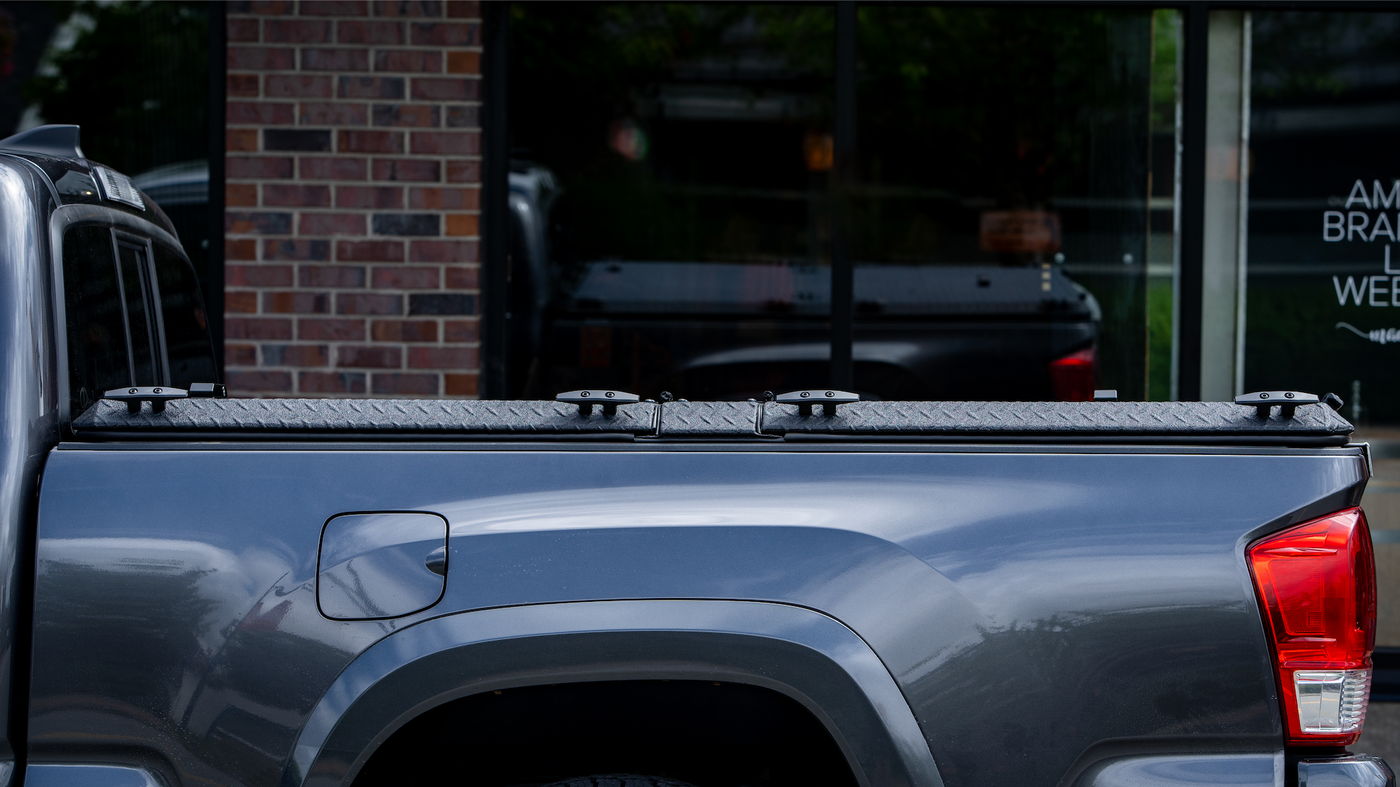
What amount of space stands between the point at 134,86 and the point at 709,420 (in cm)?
449

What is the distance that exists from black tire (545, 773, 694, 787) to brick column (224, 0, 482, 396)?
321 centimetres

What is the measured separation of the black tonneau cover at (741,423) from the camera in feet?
5.86

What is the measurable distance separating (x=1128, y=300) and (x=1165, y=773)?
13.9ft

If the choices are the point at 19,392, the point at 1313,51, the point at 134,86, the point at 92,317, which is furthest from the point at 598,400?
the point at 1313,51

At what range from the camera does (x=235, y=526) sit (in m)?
1.69

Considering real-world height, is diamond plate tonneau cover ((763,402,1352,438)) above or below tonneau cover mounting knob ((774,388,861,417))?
below

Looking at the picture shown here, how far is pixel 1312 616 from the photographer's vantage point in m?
1.67

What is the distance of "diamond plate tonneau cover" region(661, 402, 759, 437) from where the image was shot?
5.91 ft

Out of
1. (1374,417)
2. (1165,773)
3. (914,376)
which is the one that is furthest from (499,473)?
(1374,417)

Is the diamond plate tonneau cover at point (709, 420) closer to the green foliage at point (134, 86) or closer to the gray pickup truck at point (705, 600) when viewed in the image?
the gray pickup truck at point (705, 600)

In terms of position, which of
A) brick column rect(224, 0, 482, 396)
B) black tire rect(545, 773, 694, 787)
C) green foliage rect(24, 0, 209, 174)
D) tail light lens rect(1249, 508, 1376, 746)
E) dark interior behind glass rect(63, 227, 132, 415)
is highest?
green foliage rect(24, 0, 209, 174)

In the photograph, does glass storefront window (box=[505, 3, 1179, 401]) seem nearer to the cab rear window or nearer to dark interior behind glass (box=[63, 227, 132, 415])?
the cab rear window

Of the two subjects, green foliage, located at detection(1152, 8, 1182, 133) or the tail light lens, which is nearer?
the tail light lens

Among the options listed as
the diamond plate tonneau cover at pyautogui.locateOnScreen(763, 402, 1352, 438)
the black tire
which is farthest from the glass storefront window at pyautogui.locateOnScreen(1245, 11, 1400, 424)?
the black tire
